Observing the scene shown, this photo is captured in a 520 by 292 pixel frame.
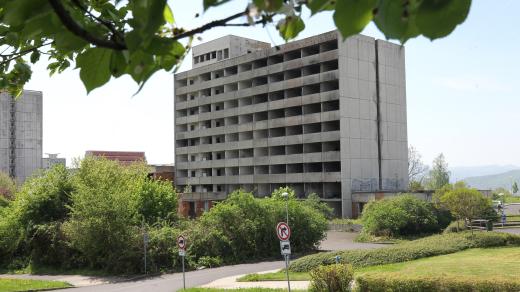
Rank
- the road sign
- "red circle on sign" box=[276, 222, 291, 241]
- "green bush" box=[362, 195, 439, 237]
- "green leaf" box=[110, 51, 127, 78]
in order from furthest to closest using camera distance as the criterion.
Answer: "green bush" box=[362, 195, 439, 237]
"red circle on sign" box=[276, 222, 291, 241]
the road sign
"green leaf" box=[110, 51, 127, 78]

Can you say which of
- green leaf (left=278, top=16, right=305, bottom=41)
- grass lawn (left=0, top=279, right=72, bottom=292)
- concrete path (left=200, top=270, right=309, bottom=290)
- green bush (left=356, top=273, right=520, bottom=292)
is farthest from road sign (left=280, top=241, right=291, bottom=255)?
green leaf (left=278, top=16, right=305, bottom=41)

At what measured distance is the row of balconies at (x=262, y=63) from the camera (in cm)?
6297

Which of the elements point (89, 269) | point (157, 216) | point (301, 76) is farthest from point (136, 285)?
point (301, 76)

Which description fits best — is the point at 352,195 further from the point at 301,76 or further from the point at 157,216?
the point at 157,216

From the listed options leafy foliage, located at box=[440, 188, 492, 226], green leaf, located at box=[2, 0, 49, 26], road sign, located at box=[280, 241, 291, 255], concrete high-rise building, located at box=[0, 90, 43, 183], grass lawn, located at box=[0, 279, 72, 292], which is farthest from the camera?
concrete high-rise building, located at box=[0, 90, 43, 183]

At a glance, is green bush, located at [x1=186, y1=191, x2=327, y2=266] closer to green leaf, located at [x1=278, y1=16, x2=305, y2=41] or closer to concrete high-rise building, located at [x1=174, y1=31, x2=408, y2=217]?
concrete high-rise building, located at [x1=174, y1=31, x2=408, y2=217]

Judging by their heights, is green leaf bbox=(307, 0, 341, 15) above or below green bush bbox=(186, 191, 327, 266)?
above

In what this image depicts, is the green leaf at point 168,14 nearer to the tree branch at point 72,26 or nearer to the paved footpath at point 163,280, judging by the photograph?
the tree branch at point 72,26

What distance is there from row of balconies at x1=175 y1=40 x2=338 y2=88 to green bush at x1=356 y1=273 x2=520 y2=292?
44.2 metres

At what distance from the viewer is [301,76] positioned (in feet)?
214

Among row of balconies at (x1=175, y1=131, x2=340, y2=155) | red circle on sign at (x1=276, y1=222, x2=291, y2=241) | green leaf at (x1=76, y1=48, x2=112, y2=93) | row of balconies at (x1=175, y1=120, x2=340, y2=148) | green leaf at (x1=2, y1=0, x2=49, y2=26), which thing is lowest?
red circle on sign at (x1=276, y1=222, x2=291, y2=241)

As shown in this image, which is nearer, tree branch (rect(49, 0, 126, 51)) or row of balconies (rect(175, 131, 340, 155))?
tree branch (rect(49, 0, 126, 51))

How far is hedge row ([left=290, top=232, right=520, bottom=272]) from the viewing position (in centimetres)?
2755

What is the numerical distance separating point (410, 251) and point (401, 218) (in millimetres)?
14256
